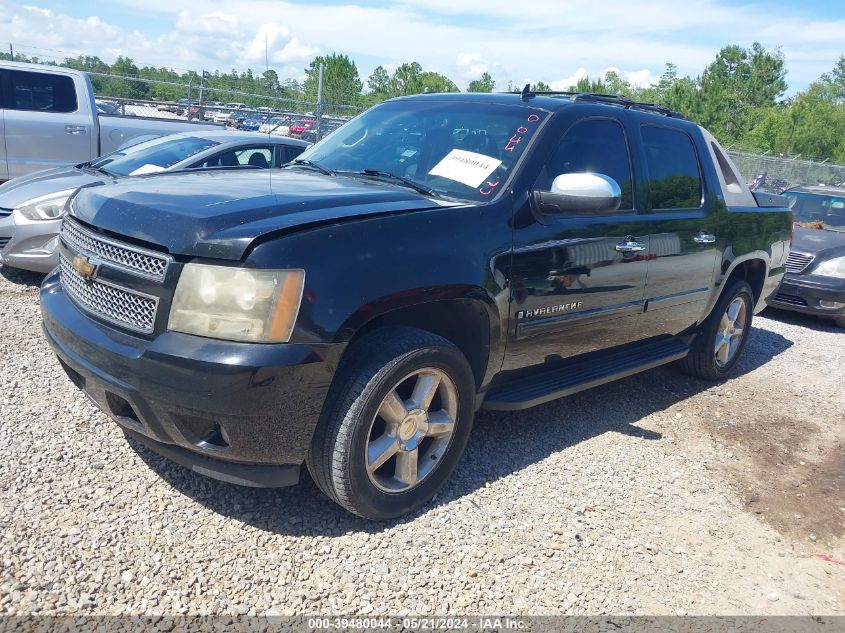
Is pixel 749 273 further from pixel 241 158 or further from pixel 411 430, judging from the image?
pixel 241 158

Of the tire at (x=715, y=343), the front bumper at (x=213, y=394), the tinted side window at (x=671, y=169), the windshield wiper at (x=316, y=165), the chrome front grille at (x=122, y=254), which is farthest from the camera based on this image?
the tire at (x=715, y=343)

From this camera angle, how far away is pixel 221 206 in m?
2.60

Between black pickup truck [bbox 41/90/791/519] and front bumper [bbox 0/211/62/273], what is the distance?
2.74m

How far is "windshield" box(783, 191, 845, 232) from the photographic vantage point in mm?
8920

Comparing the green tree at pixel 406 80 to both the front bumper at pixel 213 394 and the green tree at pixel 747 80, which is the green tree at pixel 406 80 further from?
the front bumper at pixel 213 394

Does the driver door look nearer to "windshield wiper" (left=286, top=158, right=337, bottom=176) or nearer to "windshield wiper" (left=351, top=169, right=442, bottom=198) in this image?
"windshield wiper" (left=351, top=169, right=442, bottom=198)

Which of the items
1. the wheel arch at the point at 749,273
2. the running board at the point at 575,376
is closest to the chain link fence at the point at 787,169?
the wheel arch at the point at 749,273

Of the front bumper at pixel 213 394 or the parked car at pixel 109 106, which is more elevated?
the parked car at pixel 109 106

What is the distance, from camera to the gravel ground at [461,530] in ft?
8.22

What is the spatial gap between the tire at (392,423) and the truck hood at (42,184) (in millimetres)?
4134


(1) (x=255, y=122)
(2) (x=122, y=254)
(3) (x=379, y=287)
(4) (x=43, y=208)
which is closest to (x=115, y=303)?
(2) (x=122, y=254)

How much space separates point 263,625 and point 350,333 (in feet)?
3.49

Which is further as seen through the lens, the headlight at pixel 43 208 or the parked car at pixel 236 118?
the parked car at pixel 236 118

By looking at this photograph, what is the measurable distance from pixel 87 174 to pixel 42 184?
403mm
